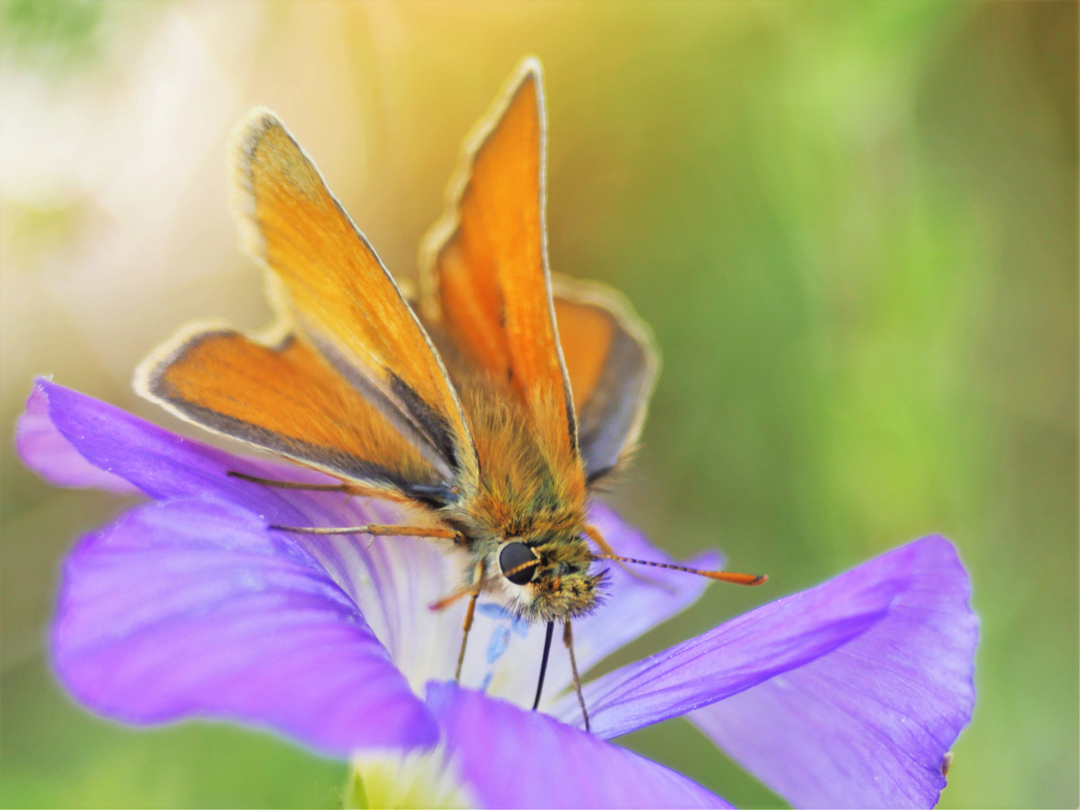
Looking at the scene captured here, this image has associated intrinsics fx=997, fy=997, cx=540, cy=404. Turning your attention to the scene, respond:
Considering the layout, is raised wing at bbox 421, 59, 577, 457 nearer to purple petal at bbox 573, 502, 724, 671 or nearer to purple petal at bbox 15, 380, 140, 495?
purple petal at bbox 573, 502, 724, 671

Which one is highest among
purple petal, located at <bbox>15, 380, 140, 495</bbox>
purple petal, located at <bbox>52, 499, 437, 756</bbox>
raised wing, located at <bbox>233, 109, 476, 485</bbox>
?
raised wing, located at <bbox>233, 109, 476, 485</bbox>

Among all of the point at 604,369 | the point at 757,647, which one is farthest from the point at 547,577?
the point at 604,369

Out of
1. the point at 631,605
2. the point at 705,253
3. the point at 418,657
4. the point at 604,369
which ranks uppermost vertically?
the point at 705,253

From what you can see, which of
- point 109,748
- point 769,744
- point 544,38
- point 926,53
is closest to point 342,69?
point 544,38

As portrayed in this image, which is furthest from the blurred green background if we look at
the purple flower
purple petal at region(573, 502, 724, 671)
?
purple petal at region(573, 502, 724, 671)

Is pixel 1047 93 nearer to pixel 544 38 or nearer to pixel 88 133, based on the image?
pixel 544 38

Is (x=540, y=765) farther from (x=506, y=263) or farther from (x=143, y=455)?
(x=506, y=263)
